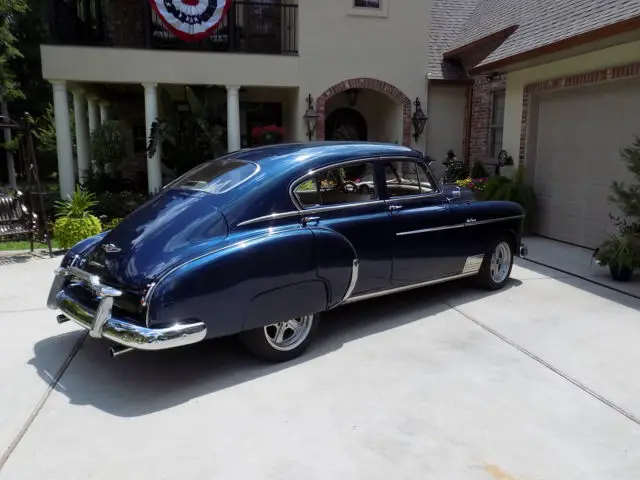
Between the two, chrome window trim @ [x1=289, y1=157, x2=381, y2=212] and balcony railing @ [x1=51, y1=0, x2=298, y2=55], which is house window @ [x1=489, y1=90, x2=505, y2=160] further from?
chrome window trim @ [x1=289, y1=157, x2=381, y2=212]

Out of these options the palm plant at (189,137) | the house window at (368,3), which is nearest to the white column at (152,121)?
the palm plant at (189,137)

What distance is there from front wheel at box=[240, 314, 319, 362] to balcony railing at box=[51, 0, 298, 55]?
887cm

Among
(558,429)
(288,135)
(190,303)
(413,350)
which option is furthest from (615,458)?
(288,135)

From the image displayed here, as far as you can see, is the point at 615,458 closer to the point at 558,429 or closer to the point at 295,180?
the point at 558,429

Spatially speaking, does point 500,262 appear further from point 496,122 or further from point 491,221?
point 496,122

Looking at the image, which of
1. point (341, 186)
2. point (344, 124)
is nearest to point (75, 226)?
point (341, 186)

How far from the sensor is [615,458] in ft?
9.81

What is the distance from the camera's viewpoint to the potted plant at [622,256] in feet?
21.1

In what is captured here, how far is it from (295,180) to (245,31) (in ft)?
31.8

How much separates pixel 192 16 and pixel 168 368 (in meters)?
8.50

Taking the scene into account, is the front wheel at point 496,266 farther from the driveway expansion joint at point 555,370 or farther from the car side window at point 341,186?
the car side window at point 341,186

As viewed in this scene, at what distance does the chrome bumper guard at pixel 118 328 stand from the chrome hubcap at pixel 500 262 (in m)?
3.71

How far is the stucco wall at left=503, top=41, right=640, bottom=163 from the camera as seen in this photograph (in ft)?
24.6

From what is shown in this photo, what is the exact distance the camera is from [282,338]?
13.8ft
